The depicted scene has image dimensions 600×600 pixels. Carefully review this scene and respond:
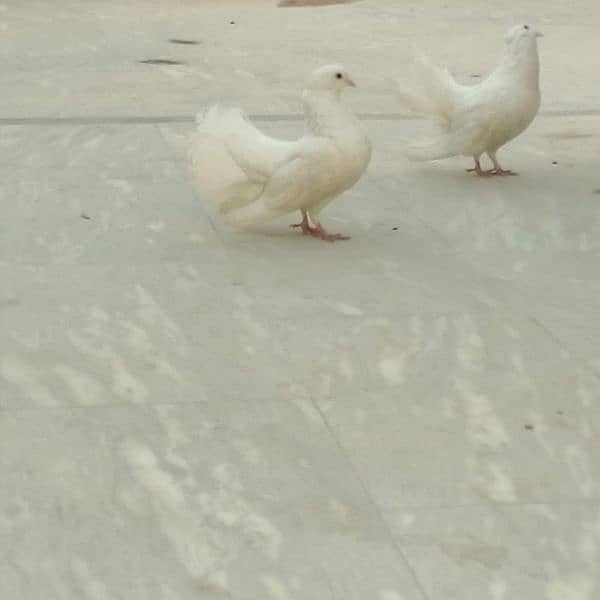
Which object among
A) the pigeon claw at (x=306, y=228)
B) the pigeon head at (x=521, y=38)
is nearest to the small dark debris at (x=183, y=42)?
the pigeon head at (x=521, y=38)

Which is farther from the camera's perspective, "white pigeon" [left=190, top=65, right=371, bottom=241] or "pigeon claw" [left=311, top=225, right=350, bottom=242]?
"pigeon claw" [left=311, top=225, right=350, bottom=242]

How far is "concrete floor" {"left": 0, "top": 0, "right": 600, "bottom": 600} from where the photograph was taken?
152 inches

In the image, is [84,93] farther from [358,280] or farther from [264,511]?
[264,511]

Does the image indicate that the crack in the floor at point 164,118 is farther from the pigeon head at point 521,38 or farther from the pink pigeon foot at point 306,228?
the pink pigeon foot at point 306,228

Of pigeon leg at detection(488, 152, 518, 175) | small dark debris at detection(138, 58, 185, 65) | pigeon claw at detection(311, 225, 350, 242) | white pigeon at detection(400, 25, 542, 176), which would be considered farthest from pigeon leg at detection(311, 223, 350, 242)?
small dark debris at detection(138, 58, 185, 65)

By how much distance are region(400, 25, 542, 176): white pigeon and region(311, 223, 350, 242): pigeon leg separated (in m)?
1.15

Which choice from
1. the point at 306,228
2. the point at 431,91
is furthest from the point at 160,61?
the point at 306,228

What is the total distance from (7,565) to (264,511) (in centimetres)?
66

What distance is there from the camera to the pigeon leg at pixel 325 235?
22.0 feet

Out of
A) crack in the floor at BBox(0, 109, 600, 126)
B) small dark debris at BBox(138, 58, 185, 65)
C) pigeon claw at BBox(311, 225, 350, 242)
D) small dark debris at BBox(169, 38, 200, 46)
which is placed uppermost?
pigeon claw at BBox(311, 225, 350, 242)

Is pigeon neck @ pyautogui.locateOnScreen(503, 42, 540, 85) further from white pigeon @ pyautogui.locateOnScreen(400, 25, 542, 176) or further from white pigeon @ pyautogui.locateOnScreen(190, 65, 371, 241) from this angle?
white pigeon @ pyautogui.locateOnScreen(190, 65, 371, 241)

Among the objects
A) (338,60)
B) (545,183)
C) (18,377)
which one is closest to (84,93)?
(338,60)

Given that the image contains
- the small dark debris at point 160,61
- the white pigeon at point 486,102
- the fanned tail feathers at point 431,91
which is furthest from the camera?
the small dark debris at point 160,61

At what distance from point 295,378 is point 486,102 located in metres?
2.95
